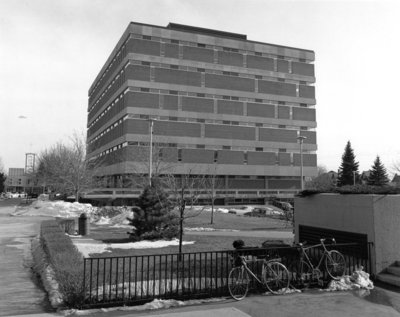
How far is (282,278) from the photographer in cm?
837

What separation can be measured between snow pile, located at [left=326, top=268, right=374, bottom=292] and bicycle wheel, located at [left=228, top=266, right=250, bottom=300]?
6.35ft

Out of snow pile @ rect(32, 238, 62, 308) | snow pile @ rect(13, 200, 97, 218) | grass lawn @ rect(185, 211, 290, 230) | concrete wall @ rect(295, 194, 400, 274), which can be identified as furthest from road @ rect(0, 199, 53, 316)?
snow pile @ rect(13, 200, 97, 218)

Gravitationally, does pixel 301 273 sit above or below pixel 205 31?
below

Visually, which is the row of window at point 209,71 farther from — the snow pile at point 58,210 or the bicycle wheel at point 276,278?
the bicycle wheel at point 276,278

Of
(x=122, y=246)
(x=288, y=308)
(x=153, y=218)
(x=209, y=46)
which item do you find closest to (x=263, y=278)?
(x=288, y=308)

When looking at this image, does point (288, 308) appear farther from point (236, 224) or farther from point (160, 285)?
point (236, 224)

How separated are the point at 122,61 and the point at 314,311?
6382 cm

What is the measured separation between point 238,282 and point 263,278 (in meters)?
0.57

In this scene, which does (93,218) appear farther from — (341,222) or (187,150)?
(187,150)

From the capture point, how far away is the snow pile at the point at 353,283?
8.59m

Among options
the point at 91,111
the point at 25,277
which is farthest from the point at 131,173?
the point at 25,277

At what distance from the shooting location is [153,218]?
16.4 m

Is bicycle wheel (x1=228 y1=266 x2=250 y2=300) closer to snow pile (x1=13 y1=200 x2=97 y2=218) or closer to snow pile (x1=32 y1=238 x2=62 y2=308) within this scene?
snow pile (x1=32 y1=238 x2=62 y2=308)

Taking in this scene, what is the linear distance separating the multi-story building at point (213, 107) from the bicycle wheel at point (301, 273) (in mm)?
49108
